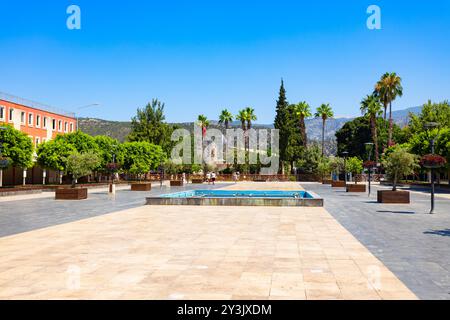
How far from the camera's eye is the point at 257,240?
12.7 meters

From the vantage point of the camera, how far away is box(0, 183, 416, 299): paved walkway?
23.7 ft

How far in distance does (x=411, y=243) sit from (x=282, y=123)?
72.2 metres

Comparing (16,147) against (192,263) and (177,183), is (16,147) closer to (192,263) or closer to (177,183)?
(177,183)

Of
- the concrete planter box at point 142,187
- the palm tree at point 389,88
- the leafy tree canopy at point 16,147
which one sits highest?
the palm tree at point 389,88

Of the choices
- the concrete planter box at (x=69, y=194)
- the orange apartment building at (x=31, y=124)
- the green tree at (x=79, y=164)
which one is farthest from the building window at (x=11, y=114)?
the concrete planter box at (x=69, y=194)

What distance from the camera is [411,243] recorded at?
1232cm

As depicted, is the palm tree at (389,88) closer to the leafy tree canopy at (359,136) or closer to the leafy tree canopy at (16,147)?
the leafy tree canopy at (359,136)

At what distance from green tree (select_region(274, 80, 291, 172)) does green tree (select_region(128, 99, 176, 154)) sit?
2124 cm

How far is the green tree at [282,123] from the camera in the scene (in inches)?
3280

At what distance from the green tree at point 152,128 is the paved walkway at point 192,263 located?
70.5m
